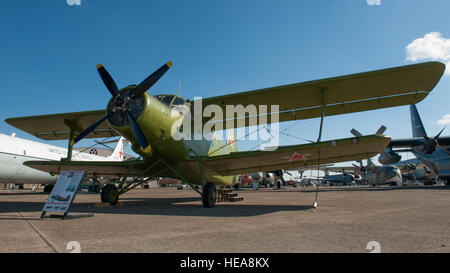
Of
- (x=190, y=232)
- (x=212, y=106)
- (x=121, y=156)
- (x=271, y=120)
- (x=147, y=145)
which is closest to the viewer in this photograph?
(x=190, y=232)

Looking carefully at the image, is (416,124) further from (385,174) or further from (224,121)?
(224,121)

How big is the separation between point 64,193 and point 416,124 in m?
40.8

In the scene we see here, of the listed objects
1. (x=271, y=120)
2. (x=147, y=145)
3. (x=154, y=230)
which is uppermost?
(x=271, y=120)

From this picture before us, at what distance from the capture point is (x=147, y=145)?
7.57 m

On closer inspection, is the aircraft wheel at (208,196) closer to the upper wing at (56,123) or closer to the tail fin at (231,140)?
the upper wing at (56,123)

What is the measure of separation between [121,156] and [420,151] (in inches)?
1447

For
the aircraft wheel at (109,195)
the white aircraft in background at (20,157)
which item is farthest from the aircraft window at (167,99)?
the white aircraft in background at (20,157)

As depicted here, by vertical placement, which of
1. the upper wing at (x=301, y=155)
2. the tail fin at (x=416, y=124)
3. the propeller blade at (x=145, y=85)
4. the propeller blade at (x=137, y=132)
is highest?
the tail fin at (x=416, y=124)

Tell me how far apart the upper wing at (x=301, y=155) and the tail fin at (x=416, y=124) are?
31.0m

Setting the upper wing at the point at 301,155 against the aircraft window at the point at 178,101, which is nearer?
the upper wing at the point at 301,155

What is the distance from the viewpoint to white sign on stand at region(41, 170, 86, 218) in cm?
582

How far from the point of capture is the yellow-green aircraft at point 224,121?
767 centimetres
